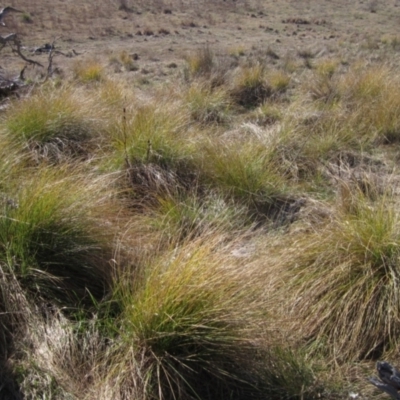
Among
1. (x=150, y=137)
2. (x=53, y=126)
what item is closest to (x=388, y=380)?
(x=150, y=137)

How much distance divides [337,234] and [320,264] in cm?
22

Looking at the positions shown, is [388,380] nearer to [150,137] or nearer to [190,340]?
[190,340]

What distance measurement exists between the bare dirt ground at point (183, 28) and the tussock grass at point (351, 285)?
7.38 metres

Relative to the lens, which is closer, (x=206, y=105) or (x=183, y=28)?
(x=206, y=105)

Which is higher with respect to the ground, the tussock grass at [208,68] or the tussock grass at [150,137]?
the tussock grass at [150,137]

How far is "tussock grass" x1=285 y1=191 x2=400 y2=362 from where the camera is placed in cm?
267

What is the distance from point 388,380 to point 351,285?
2.40ft

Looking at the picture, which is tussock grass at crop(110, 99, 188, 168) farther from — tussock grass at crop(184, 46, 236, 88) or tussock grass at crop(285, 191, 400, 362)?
tussock grass at crop(184, 46, 236, 88)

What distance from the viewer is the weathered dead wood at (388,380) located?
6.94 feet

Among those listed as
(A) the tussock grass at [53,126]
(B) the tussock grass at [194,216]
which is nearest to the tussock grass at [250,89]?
(A) the tussock grass at [53,126]

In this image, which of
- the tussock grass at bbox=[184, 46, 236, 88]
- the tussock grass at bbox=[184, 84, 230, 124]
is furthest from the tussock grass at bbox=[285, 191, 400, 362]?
the tussock grass at bbox=[184, 46, 236, 88]

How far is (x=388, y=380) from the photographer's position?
7.01 ft

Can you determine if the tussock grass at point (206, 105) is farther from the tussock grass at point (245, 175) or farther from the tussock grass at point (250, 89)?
the tussock grass at point (245, 175)

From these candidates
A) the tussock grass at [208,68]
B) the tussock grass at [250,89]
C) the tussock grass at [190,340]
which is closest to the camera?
the tussock grass at [190,340]
